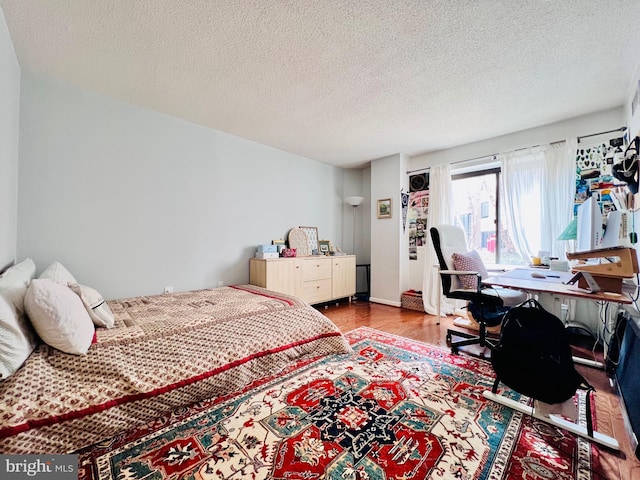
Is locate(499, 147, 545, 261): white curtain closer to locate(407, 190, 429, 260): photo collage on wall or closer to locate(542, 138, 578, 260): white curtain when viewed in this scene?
locate(542, 138, 578, 260): white curtain

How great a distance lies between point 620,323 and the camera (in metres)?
2.14

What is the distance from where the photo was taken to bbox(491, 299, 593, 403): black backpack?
1415mm

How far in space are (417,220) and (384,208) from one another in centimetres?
57

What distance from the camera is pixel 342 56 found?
2002 millimetres

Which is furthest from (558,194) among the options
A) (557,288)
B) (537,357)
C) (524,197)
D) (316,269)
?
(316,269)

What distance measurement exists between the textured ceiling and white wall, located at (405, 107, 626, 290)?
5.4 inches

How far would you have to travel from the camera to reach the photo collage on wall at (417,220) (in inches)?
166

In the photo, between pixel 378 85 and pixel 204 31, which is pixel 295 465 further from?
pixel 378 85

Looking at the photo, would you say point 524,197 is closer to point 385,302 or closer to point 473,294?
point 473,294

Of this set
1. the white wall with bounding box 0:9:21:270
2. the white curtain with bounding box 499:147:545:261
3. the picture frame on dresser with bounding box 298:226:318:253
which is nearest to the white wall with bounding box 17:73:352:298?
the white wall with bounding box 0:9:21:270

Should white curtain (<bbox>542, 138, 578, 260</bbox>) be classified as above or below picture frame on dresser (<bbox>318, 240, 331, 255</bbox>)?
above

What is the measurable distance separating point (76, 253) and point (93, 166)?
2.85 ft

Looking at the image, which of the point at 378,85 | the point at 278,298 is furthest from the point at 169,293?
the point at 378,85

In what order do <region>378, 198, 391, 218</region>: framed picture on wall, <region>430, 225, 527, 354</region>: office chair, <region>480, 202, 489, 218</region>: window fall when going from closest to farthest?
1. <region>430, 225, 527, 354</region>: office chair
2. <region>480, 202, 489, 218</region>: window
3. <region>378, 198, 391, 218</region>: framed picture on wall
